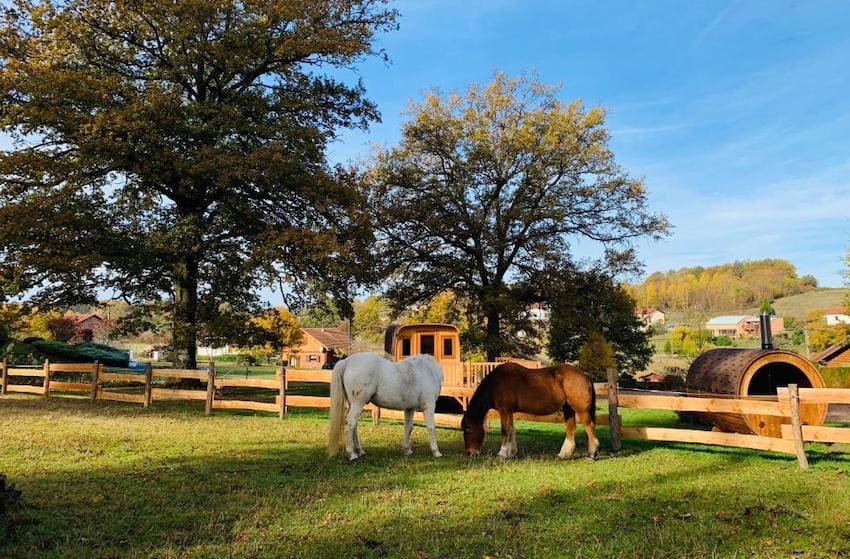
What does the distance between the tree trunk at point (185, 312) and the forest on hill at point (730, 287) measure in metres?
105

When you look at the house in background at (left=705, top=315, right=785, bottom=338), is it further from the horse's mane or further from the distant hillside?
the horse's mane

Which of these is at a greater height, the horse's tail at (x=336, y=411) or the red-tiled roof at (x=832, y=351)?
the red-tiled roof at (x=832, y=351)

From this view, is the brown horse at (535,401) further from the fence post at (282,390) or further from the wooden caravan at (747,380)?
the fence post at (282,390)

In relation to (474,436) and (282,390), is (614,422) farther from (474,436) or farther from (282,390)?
(282,390)

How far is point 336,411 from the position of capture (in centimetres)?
813

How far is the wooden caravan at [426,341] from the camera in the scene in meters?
17.8

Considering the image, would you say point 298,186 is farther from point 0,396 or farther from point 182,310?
point 0,396

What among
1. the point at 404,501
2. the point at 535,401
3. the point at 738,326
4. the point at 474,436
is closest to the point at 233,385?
the point at 474,436

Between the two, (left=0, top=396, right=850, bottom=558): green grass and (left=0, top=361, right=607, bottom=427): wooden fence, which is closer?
(left=0, top=396, right=850, bottom=558): green grass

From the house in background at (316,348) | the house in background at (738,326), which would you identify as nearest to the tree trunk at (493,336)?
the house in background at (316,348)

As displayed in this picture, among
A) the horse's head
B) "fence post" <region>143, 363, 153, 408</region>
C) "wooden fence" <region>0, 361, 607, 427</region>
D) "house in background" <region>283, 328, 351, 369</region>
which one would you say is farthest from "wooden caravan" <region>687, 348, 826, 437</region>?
"house in background" <region>283, 328, 351, 369</region>

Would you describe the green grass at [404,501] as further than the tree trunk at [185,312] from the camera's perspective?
No

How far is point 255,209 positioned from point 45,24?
26.4ft

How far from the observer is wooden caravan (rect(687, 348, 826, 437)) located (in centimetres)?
938
